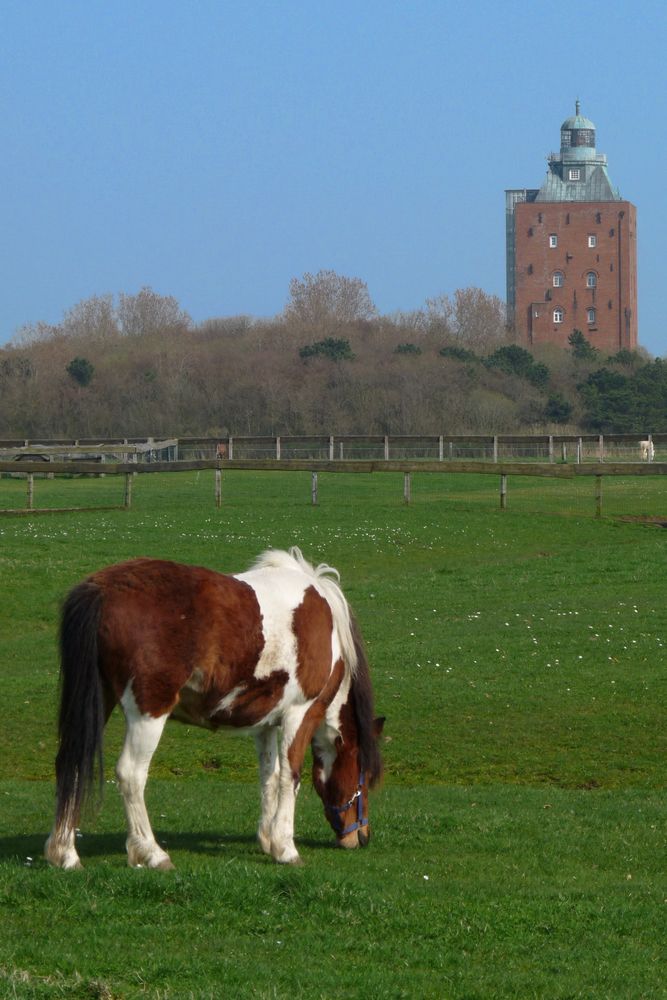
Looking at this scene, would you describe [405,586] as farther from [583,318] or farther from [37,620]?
[583,318]

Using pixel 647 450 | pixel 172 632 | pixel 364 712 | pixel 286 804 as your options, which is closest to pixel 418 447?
pixel 647 450

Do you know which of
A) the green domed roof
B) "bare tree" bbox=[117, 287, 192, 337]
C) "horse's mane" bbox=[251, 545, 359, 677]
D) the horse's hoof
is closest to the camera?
the horse's hoof

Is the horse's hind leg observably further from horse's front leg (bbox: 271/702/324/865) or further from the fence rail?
the fence rail

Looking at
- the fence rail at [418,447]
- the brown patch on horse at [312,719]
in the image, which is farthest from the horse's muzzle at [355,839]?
the fence rail at [418,447]

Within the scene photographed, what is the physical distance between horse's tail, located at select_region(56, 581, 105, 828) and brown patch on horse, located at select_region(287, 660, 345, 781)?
1.16m

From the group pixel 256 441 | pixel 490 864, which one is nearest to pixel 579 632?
pixel 490 864

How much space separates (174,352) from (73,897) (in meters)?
95.6

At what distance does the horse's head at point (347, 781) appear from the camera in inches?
293

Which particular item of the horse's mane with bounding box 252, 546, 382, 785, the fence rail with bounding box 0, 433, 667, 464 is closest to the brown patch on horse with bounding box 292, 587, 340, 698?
the horse's mane with bounding box 252, 546, 382, 785

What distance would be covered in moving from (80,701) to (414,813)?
2.85m

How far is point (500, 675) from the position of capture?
45.8 feet

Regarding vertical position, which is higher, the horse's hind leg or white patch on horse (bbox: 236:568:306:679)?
white patch on horse (bbox: 236:568:306:679)

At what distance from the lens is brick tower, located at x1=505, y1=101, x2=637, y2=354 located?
142875 millimetres

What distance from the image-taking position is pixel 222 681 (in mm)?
6770
